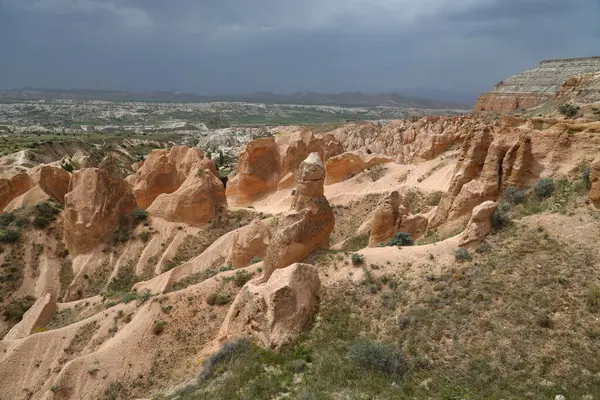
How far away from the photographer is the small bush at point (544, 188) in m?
19.3

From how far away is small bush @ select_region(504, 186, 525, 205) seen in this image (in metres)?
20.2

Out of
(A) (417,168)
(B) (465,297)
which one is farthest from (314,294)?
(A) (417,168)

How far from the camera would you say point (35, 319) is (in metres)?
22.4

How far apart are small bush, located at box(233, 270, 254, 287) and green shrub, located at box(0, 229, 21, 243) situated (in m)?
19.5

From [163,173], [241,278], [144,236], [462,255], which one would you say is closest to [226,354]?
[241,278]

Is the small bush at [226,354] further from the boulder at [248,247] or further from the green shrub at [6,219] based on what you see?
the green shrub at [6,219]

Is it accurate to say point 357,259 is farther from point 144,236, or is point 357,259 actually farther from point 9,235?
point 9,235

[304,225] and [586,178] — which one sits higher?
[586,178]

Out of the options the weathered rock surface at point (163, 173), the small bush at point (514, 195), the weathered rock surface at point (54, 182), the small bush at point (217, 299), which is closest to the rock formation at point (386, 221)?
the small bush at point (514, 195)

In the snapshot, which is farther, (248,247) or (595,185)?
(248,247)

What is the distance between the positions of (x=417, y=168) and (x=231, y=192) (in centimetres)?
2037

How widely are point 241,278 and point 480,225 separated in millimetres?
10720

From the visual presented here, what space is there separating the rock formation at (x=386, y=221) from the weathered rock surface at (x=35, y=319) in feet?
60.6

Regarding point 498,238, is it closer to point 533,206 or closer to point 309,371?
point 533,206
